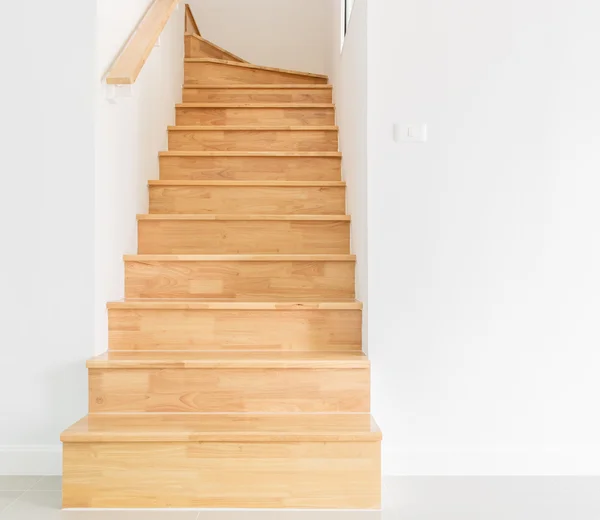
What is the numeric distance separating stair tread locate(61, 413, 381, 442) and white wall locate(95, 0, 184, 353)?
1.19 ft

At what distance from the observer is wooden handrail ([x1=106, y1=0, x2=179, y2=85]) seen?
2.23 metres

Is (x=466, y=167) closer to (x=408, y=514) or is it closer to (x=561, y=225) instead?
(x=561, y=225)

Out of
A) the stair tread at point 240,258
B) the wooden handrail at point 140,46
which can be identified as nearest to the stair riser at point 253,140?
the wooden handrail at point 140,46

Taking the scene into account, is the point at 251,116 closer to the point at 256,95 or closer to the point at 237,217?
the point at 256,95

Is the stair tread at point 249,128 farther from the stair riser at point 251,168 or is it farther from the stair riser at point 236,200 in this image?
the stair riser at point 236,200

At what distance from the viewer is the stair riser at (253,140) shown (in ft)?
11.1

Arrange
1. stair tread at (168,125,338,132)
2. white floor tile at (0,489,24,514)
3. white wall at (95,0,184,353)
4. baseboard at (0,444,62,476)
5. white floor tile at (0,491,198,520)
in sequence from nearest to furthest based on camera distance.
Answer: white floor tile at (0,491,198,520)
white floor tile at (0,489,24,514)
baseboard at (0,444,62,476)
white wall at (95,0,184,353)
stair tread at (168,125,338,132)

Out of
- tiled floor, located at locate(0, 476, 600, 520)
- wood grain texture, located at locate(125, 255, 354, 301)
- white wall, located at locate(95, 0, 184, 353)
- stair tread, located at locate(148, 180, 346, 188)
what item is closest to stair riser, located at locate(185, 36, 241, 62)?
white wall, located at locate(95, 0, 184, 353)

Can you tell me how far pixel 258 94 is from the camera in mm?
3861

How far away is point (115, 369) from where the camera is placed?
208 cm

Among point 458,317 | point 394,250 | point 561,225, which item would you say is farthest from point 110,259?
point 561,225

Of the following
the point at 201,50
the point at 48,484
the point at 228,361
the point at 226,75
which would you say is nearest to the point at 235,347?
the point at 228,361

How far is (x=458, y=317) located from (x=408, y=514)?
2.33 feet

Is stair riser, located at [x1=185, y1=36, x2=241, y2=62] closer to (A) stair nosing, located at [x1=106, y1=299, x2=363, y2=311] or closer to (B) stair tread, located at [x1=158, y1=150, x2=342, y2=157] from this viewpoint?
(B) stair tread, located at [x1=158, y1=150, x2=342, y2=157]
